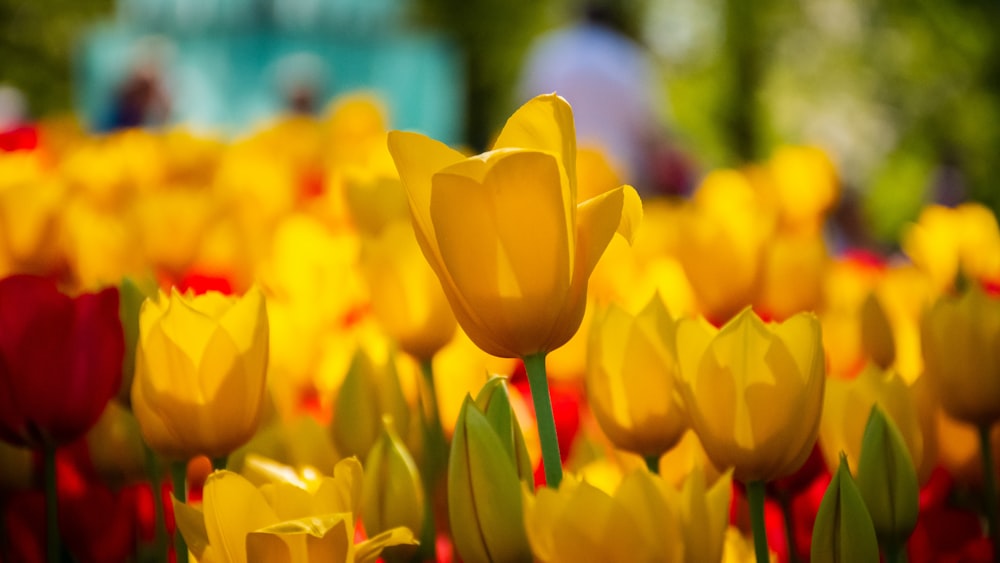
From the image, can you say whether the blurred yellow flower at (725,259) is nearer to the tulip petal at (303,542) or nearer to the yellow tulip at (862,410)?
the yellow tulip at (862,410)

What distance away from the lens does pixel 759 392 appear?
0.60 m

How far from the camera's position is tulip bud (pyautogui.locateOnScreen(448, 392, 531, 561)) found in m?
0.57

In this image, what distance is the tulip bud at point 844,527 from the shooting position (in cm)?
58

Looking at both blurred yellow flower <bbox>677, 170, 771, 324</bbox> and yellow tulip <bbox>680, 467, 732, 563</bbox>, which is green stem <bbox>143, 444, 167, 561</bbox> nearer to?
yellow tulip <bbox>680, 467, 732, 563</bbox>

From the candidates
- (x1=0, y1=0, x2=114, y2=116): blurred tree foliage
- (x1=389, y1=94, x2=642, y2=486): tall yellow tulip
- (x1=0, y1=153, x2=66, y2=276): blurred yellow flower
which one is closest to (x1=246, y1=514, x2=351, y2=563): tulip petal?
(x1=389, y1=94, x2=642, y2=486): tall yellow tulip

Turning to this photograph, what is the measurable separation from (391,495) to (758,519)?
200mm

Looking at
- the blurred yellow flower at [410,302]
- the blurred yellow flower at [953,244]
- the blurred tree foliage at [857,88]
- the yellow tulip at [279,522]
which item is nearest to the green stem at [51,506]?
the yellow tulip at [279,522]

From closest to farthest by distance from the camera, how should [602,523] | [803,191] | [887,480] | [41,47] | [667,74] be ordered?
[602,523], [887,480], [803,191], [667,74], [41,47]

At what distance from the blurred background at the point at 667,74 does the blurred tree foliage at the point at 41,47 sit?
2 cm

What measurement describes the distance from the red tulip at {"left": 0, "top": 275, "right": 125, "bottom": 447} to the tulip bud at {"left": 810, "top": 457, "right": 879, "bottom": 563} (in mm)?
435

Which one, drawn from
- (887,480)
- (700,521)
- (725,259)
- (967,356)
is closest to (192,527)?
(700,521)

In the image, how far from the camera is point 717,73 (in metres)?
10.6

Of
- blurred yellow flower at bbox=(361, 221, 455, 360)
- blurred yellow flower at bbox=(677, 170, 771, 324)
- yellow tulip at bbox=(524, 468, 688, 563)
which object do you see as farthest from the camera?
blurred yellow flower at bbox=(677, 170, 771, 324)

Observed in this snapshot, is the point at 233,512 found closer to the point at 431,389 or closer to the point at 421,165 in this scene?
the point at 421,165
